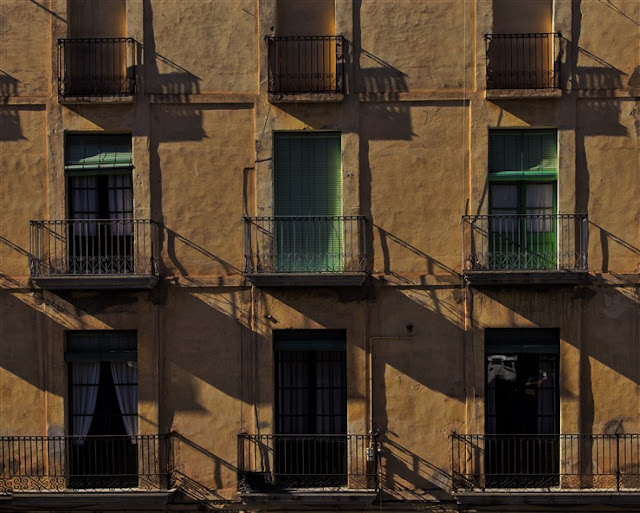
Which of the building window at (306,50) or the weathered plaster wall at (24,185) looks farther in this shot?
the weathered plaster wall at (24,185)

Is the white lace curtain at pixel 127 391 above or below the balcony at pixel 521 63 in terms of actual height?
below

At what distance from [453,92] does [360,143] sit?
1.79 meters

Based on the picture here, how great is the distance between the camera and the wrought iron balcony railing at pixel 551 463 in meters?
16.4

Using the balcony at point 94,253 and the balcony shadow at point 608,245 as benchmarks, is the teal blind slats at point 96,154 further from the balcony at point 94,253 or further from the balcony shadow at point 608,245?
the balcony shadow at point 608,245

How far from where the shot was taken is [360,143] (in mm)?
16812

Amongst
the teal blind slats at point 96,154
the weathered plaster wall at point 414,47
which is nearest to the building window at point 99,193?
the teal blind slats at point 96,154

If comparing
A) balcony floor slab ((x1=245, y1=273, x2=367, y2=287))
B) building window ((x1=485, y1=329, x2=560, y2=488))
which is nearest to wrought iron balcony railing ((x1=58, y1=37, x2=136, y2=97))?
balcony floor slab ((x1=245, y1=273, x2=367, y2=287))

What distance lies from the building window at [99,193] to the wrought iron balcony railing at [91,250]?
0.02 m

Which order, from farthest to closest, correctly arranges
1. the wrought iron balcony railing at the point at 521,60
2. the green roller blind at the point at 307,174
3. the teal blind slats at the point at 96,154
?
the teal blind slats at the point at 96,154 → the green roller blind at the point at 307,174 → the wrought iron balcony railing at the point at 521,60

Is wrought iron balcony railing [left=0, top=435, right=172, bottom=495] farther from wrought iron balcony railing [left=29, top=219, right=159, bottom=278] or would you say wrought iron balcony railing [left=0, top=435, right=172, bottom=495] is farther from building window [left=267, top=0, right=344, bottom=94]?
building window [left=267, top=0, right=344, bottom=94]

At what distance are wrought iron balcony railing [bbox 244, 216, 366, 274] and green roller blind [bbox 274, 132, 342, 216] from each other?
0.29 meters

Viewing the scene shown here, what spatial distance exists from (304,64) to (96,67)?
141 inches

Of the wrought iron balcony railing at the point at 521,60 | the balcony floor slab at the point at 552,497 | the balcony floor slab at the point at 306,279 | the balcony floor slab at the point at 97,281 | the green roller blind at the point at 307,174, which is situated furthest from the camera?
the green roller blind at the point at 307,174

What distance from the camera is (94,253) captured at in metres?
17.0
